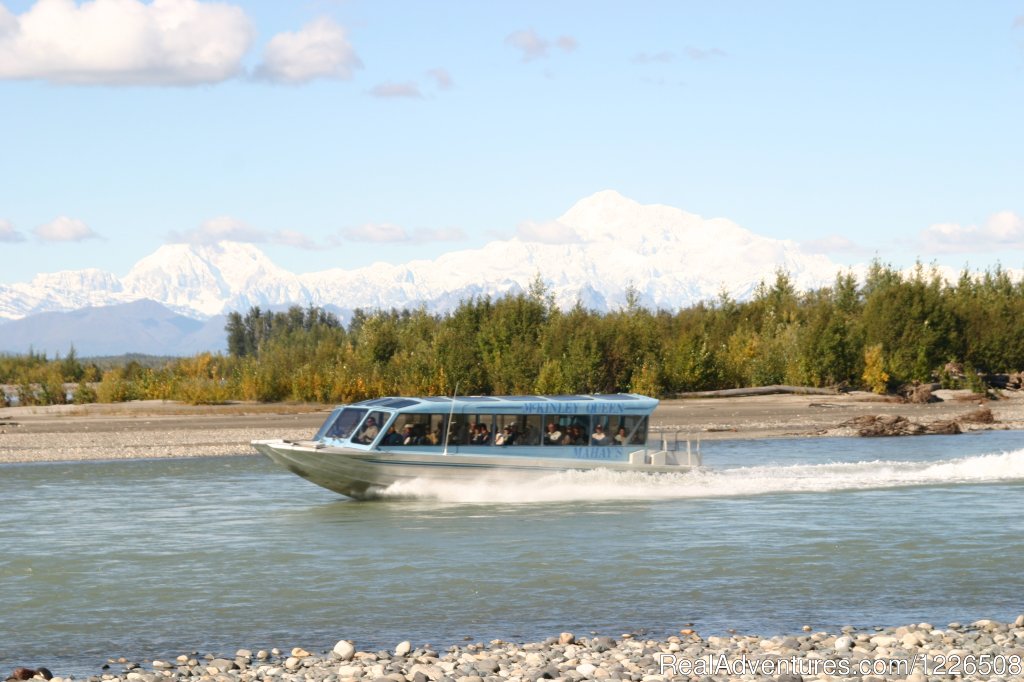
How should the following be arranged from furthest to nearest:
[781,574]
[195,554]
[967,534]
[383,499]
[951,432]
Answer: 1. [951,432]
2. [383,499]
3. [967,534]
4. [195,554]
5. [781,574]

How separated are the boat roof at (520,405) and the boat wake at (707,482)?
1377mm

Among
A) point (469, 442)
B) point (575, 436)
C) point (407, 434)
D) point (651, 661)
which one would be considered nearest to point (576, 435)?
point (575, 436)

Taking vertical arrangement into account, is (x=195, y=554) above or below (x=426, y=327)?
below

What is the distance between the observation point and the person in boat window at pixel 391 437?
27.3 m

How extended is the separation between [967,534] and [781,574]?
211 inches

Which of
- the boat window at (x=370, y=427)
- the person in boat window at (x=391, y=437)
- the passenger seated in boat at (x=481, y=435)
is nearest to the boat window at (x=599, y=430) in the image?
the passenger seated in boat at (x=481, y=435)

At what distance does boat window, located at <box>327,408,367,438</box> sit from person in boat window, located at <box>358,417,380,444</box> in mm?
239

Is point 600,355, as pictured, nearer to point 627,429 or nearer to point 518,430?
point 627,429

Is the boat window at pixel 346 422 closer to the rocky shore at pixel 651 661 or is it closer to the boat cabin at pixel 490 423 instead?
the boat cabin at pixel 490 423

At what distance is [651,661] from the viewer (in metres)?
13.7

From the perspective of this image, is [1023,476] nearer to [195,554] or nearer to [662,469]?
[662,469]

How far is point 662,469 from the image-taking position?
95.2ft

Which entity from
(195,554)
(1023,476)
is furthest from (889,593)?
(1023,476)

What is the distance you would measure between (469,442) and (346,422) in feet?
8.52
